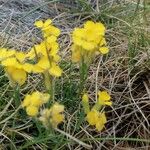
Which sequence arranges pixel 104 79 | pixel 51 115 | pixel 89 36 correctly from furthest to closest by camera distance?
1. pixel 104 79
2. pixel 89 36
3. pixel 51 115

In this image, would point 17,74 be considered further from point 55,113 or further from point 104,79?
point 104,79

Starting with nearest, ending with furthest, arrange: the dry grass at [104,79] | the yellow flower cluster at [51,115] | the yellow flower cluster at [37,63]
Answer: the yellow flower cluster at [51,115] < the yellow flower cluster at [37,63] < the dry grass at [104,79]

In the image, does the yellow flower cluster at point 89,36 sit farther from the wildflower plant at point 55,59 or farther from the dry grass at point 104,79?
the dry grass at point 104,79

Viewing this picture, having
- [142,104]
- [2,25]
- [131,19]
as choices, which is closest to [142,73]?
[142,104]

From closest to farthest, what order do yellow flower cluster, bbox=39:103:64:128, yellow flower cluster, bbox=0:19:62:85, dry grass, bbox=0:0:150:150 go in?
yellow flower cluster, bbox=39:103:64:128, yellow flower cluster, bbox=0:19:62:85, dry grass, bbox=0:0:150:150

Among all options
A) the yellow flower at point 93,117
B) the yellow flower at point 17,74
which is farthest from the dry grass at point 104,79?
the yellow flower at point 17,74

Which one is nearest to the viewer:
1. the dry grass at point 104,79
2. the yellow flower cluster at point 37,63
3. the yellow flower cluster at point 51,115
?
the yellow flower cluster at point 51,115

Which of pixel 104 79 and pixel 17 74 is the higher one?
pixel 17 74

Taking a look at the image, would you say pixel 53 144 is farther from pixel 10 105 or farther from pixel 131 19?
pixel 131 19

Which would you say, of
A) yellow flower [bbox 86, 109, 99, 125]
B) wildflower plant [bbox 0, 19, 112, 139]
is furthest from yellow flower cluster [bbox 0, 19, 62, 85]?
yellow flower [bbox 86, 109, 99, 125]

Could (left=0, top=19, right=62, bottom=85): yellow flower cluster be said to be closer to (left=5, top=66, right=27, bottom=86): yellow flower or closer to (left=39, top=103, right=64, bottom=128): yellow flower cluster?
(left=5, top=66, right=27, bottom=86): yellow flower

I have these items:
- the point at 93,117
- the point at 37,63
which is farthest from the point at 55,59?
the point at 93,117
